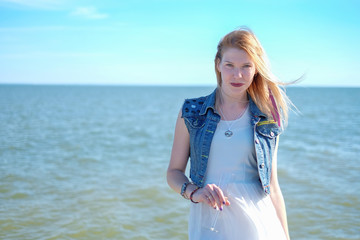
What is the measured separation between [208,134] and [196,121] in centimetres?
12

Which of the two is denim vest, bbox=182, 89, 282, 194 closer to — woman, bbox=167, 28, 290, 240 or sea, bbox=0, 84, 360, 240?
woman, bbox=167, 28, 290, 240

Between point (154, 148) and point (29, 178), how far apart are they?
5294 millimetres

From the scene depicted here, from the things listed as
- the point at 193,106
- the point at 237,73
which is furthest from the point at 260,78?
the point at 193,106

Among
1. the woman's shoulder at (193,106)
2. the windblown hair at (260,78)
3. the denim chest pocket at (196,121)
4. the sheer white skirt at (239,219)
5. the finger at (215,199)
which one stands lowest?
Answer: the sheer white skirt at (239,219)

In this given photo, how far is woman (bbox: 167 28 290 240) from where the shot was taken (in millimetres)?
2287

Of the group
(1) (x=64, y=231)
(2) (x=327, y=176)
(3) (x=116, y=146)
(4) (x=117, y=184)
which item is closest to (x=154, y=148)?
(3) (x=116, y=146)

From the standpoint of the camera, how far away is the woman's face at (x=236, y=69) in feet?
7.54

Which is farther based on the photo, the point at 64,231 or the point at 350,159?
the point at 350,159

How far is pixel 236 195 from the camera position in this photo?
2.31m

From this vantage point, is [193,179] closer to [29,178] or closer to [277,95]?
[277,95]

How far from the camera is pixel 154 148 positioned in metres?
13.2

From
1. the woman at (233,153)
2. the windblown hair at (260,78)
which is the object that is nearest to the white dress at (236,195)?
the woman at (233,153)

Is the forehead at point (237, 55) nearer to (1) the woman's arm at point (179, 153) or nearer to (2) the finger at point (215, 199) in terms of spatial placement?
(1) the woman's arm at point (179, 153)

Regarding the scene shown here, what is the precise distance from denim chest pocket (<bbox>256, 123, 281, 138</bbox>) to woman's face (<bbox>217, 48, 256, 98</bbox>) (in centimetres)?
26
